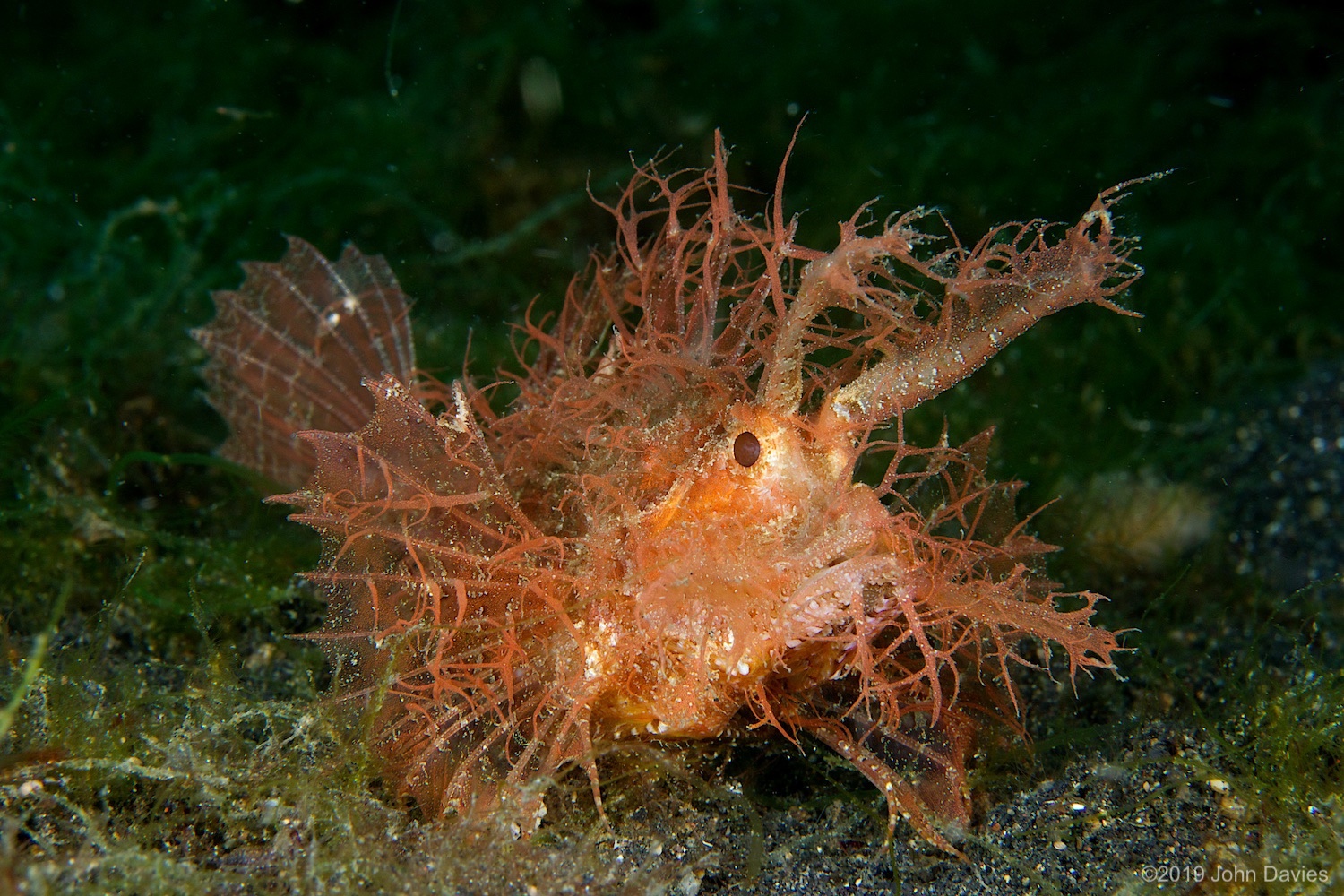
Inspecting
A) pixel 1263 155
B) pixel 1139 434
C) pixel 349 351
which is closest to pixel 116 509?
pixel 349 351

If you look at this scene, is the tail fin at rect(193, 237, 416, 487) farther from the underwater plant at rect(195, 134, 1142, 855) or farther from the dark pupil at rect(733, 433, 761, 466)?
the dark pupil at rect(733, 433, 761, 466)

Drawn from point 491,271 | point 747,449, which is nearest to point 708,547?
point 747,449

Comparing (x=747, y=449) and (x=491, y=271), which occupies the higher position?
(x=747, y=449)

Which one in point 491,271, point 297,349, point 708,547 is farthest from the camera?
point 491,271

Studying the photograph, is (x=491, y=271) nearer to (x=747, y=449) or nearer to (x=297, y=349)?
(x=297, y=349)

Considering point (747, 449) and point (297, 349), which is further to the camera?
point (297, 349)

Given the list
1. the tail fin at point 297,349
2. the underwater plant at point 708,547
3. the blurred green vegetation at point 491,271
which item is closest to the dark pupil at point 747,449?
the underwater plant at point 708,547
